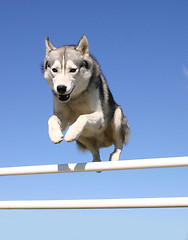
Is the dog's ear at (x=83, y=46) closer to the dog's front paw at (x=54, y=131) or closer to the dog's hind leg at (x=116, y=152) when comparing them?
the dog's front paw at (x=54, y=131)

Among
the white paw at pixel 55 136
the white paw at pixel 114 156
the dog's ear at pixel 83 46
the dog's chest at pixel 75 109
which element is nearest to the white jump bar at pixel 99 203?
the white paw at pixel 55 136

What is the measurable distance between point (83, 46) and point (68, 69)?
26.2 inches

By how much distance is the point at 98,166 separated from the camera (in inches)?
143

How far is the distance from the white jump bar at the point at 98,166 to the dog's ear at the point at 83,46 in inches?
69.3

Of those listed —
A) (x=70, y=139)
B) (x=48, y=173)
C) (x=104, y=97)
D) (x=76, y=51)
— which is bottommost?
(x=48, y=173)

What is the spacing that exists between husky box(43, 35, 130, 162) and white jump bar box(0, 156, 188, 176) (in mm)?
348

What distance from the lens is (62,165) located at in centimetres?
376

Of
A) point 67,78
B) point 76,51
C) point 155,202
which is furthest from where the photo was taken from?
point 76,51

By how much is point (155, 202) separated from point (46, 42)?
2.79 meters

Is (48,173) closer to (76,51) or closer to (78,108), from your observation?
(78,108)

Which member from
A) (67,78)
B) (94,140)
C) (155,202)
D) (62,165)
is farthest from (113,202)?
(94,140)

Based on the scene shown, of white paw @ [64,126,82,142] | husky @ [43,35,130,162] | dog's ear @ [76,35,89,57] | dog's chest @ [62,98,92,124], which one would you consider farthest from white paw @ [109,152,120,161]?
dog's ear @ [76,35,89,57]

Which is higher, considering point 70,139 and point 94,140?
point 70,139

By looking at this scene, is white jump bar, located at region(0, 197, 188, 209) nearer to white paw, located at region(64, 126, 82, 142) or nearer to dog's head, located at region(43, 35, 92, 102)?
white paw, located at region(64, 126, 82, 142)
